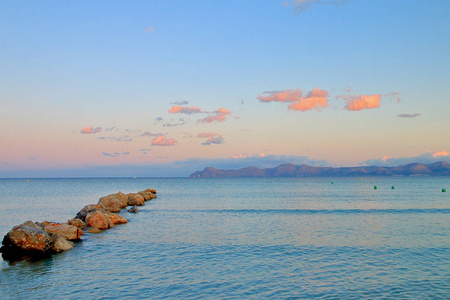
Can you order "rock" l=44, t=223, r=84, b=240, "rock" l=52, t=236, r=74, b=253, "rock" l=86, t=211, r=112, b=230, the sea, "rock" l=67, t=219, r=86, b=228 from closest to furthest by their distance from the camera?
the sea < "rock" l=52, t=236, r=74, b=253 < "rock" l=44, t=223, r=84, b=240 < "rock" l=67, t=219, r=86, b=228 < "rock" l=86, t=211, r=112, b=230

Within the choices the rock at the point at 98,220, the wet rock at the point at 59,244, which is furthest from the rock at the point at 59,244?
the rock at the point at 98,220

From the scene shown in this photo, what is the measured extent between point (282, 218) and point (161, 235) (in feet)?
50.7

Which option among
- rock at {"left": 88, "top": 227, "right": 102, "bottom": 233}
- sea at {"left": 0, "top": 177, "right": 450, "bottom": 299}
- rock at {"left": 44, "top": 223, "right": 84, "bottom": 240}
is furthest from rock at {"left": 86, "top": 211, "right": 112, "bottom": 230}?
rock at {"left": 44, "top": 223, "right": 84, "bottom": 240}

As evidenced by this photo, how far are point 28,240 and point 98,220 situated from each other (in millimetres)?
10854

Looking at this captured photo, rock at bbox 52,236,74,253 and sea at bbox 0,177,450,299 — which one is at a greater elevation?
rock at bbox 52,236,74,253

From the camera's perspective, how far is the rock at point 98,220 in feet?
113

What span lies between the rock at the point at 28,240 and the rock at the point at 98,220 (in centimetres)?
973

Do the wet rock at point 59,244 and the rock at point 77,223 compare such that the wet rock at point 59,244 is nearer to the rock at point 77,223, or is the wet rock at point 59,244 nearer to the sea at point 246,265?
the sea at point 246,265

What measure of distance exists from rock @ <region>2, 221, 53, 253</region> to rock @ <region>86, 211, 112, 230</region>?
9.73m

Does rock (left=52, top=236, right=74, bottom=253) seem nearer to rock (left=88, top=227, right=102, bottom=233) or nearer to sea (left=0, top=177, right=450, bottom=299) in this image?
sea (left=0, top=177, right=450, bottom=299)

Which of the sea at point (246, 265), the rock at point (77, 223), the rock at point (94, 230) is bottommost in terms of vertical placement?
the sea at point (246, 265)

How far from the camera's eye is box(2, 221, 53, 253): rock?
23938 millimetres

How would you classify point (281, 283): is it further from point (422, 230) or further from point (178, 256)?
point (422, 230)

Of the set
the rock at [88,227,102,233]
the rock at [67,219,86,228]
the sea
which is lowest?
Answer: the sea
